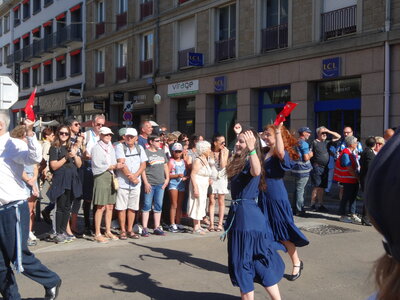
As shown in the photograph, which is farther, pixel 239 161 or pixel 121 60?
pixel 121 60

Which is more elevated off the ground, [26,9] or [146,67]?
[26,9]

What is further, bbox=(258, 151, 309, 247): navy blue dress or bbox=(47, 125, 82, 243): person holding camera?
bbox=(47, 125, 82, 243): person holding camera

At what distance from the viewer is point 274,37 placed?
16750 millimetres

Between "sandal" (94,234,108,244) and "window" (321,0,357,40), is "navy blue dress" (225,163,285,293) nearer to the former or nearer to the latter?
"sandal" (94,234,108,244)

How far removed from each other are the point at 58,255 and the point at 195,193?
8.21ft

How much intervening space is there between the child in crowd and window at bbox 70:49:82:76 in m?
22.6

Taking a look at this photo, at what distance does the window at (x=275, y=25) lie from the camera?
16.5m

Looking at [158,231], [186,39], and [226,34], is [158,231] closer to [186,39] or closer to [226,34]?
[226,34]

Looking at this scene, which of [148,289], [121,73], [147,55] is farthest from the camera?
[121,73]

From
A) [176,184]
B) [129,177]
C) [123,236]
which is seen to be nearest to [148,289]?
[123,236]

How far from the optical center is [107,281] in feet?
17.4

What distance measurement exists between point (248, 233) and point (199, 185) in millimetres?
4015

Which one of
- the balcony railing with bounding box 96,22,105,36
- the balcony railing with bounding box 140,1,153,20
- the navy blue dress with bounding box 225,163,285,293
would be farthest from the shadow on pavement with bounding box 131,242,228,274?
the balcony railing with bounding box 96,22,105,36

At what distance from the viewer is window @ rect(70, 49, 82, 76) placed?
29.8 m
